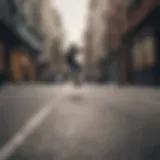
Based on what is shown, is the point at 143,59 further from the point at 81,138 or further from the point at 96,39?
the point at 81,138

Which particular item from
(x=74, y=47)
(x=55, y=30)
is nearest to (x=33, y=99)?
(x=55, y=30)

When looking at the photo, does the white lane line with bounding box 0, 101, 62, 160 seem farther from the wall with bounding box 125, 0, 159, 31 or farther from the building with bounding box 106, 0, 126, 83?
the wall with bounding box 125, 0, 159, 31

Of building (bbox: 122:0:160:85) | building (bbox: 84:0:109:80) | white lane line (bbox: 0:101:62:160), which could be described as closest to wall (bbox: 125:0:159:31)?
building (bbox: 122:0:160:85)

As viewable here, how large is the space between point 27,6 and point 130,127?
2.76ft

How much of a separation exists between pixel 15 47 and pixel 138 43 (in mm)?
1044

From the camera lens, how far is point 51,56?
2629mm

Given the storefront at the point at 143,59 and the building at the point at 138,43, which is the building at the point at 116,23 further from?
the storefront at the point at 143,59

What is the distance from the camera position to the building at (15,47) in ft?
8.05

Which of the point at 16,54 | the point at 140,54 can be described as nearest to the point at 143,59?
the point at 140,54

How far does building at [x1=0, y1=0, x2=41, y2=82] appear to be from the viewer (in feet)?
8.05

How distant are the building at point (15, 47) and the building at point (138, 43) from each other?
0.48 meters

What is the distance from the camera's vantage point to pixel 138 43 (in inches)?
137

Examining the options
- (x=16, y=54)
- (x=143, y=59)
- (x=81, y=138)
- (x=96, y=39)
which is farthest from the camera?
(x=143, y=59)

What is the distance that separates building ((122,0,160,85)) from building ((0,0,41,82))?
478 mm
